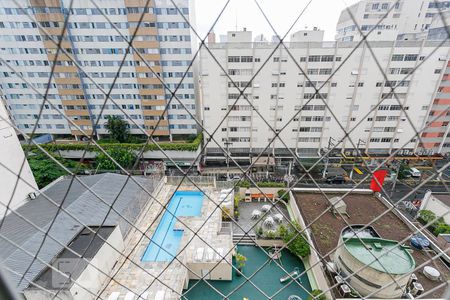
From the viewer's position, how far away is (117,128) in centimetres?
714

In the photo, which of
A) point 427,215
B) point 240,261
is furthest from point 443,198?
point 240,261

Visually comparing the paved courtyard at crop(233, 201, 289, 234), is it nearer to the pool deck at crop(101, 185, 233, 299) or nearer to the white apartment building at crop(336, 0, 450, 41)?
the pool deck at crop(101, 185, 233, 299)

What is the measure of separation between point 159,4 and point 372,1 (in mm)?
7315

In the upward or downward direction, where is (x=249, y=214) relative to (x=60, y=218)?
downward

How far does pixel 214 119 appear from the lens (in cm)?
690

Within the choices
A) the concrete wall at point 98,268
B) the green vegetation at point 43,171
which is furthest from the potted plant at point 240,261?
the green vegetation at point 43,171

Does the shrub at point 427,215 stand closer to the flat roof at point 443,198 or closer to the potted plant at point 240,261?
the flat roof at point 443,198

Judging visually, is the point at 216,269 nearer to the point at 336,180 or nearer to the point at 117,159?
the point at 117,159

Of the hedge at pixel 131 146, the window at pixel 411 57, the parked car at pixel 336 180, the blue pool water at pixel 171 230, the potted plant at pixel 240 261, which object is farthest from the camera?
the hedge at pixel 131 146

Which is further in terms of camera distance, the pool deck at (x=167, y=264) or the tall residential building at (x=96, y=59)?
the tall residential building at (x=96, y=59)

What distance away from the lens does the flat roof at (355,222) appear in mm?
3244

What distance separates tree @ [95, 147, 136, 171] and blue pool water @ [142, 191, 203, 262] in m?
1.98

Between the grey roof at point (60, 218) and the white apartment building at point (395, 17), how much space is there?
8364 mm

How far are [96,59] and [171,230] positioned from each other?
5.91 meters
